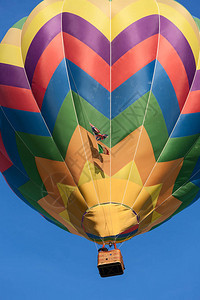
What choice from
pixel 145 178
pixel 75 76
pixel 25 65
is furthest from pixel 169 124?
pixel 25 65

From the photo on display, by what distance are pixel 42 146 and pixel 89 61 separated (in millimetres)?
2009

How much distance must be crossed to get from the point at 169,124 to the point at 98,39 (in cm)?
232

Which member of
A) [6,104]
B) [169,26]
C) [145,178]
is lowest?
[145,178]

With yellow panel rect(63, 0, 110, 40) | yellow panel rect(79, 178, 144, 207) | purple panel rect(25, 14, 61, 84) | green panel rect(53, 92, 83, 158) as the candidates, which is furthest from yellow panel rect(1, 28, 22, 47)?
yellow panel rect(79, 178, 144, 207)

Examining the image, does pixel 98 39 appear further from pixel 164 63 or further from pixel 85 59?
pixel 164 63

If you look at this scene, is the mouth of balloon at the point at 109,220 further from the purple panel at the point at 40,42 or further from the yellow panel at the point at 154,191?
the purple panel at the point at 40,42

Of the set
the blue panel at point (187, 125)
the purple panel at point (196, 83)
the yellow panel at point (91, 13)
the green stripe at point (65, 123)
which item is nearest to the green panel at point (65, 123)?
the green stripe at point (65, 123)

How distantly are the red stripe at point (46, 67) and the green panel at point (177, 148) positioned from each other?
2.78m

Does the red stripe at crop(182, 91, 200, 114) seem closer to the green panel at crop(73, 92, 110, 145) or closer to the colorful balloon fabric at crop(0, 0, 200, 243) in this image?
the colorful balloon fabric at crop(0, 0, 200, 243)

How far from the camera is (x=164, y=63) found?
570 inches

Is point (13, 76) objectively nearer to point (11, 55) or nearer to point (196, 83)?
point (11, 55)

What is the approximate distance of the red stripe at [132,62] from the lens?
1436 centimetres

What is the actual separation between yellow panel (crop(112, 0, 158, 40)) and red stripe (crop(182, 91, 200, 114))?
195 centimetres

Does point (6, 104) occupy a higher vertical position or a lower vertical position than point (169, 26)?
lower
